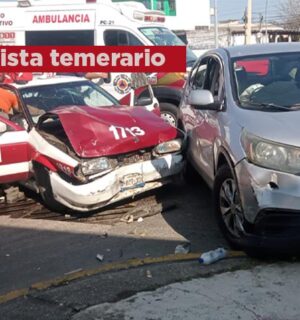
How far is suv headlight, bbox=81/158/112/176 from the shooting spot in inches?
240

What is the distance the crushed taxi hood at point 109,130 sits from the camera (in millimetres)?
6203

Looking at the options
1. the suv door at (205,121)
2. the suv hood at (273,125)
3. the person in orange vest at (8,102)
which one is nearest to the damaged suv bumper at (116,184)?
the suv door at (205,121)

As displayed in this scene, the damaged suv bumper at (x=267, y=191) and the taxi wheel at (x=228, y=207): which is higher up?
the damaged suv bumper at (x=267, y=191)

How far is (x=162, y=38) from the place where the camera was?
12.2m

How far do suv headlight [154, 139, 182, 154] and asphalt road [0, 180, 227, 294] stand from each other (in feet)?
1.99

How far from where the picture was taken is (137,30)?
38.5 feet

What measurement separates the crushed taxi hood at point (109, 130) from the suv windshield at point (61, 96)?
766 millimetres

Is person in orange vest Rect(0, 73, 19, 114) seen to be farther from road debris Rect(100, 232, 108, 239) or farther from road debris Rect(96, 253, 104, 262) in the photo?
road debris Rect(96, 253, 104, 262)

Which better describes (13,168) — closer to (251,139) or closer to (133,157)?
(133,157)

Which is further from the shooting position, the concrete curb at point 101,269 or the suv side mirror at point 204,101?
Result: the suv side mirror at point 204,101

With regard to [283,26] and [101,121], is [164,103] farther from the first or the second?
[283,26]
